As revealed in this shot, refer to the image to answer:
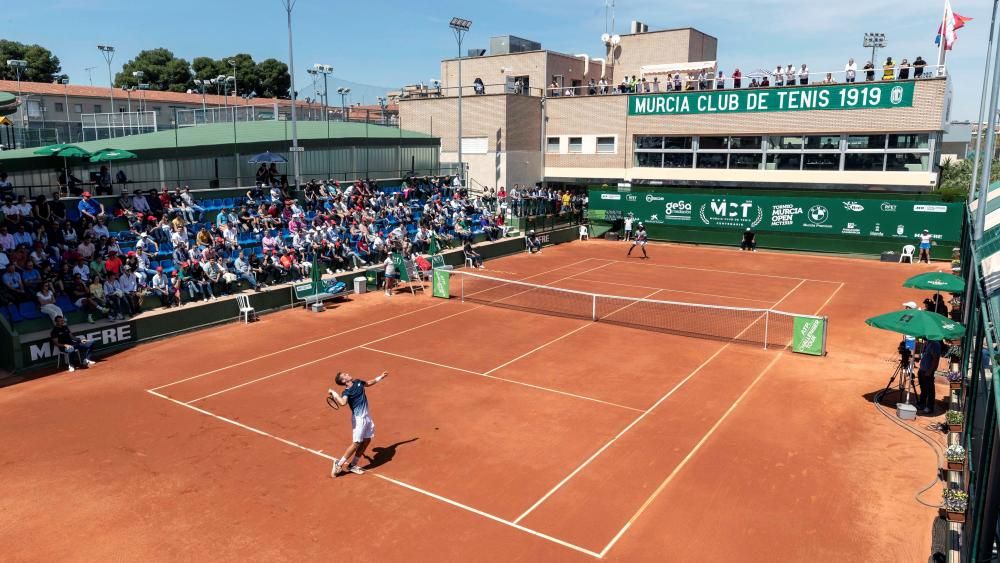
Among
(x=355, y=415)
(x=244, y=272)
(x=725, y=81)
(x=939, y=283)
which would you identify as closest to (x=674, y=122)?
(x=725, y=81)

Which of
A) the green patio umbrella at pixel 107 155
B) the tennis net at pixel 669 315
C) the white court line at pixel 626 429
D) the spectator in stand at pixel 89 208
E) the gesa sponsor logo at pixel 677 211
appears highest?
the green patio umbrella at pixel 107 155

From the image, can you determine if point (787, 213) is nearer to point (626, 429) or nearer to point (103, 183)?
point (626, 429)

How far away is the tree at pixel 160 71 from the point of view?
90.0m

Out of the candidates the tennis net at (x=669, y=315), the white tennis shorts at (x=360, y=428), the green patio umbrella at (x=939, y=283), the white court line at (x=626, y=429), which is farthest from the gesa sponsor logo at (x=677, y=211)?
the white tennis shorts at (x=360, y=428)

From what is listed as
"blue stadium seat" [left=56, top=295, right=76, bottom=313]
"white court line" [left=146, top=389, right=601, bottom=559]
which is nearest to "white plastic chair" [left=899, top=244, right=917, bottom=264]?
"white court line" [left=146, top=389, right=601, bottom=559]

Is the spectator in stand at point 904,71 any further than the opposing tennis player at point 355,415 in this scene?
Yes

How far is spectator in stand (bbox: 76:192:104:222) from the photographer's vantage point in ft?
77.1

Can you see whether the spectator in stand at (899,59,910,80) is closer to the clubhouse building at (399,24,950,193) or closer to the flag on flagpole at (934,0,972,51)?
the clubhouse building at (399,24,950,193)

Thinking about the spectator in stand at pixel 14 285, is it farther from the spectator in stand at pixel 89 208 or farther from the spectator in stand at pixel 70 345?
the spectator in stand at pixel 89 208

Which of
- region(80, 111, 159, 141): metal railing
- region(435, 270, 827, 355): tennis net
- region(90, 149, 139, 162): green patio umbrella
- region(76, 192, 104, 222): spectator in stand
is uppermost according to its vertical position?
region(80, 111, 159, 141): metal railing

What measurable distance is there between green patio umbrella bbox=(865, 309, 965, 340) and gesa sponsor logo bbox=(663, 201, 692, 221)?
29.0m

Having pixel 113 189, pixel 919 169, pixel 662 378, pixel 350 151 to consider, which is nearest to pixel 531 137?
pixel 350 151

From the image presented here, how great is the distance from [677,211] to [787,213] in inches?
259

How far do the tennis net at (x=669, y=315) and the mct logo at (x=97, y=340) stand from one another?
36.2 feet
